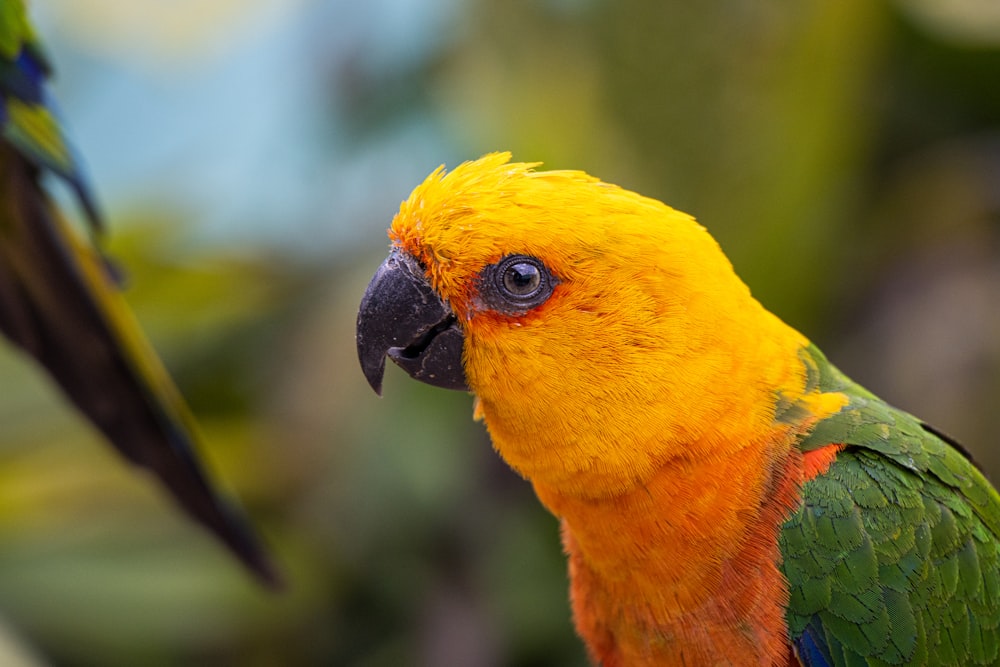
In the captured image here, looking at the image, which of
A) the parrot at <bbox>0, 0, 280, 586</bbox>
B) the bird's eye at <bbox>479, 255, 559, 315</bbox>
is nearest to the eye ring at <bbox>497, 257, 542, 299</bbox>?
the bird's eye at <bbox>479, 255, 559, 315</bbox>

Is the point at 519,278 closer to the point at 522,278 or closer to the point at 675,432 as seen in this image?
the point at 522,278

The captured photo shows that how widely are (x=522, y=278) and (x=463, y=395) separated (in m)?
1.25

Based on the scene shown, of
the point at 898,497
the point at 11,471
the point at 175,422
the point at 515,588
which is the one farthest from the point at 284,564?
the point at 898,497

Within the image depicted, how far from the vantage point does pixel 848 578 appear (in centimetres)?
97

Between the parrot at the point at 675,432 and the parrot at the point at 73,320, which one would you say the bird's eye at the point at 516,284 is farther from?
the parrot at the point at 73,320

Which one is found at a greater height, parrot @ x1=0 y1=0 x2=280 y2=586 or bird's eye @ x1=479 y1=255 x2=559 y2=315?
bird's eye @ x1=479 y1=255 x2=559 y2=315

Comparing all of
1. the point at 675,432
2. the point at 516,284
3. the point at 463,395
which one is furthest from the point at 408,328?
the point at 463,395

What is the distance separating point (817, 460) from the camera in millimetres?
1005

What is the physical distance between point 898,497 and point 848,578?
0.10 metres

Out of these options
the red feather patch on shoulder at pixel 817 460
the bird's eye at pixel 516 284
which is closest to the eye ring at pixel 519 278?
the bird's eye at pixel 516 284

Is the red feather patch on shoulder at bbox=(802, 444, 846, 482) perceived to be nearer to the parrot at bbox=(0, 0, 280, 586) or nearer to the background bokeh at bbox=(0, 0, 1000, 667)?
the parrot at bbox=(0, 0, 280, 586)

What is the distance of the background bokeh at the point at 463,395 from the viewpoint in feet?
6.81

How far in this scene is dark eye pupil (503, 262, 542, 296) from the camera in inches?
35.9

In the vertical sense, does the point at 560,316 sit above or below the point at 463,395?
above
